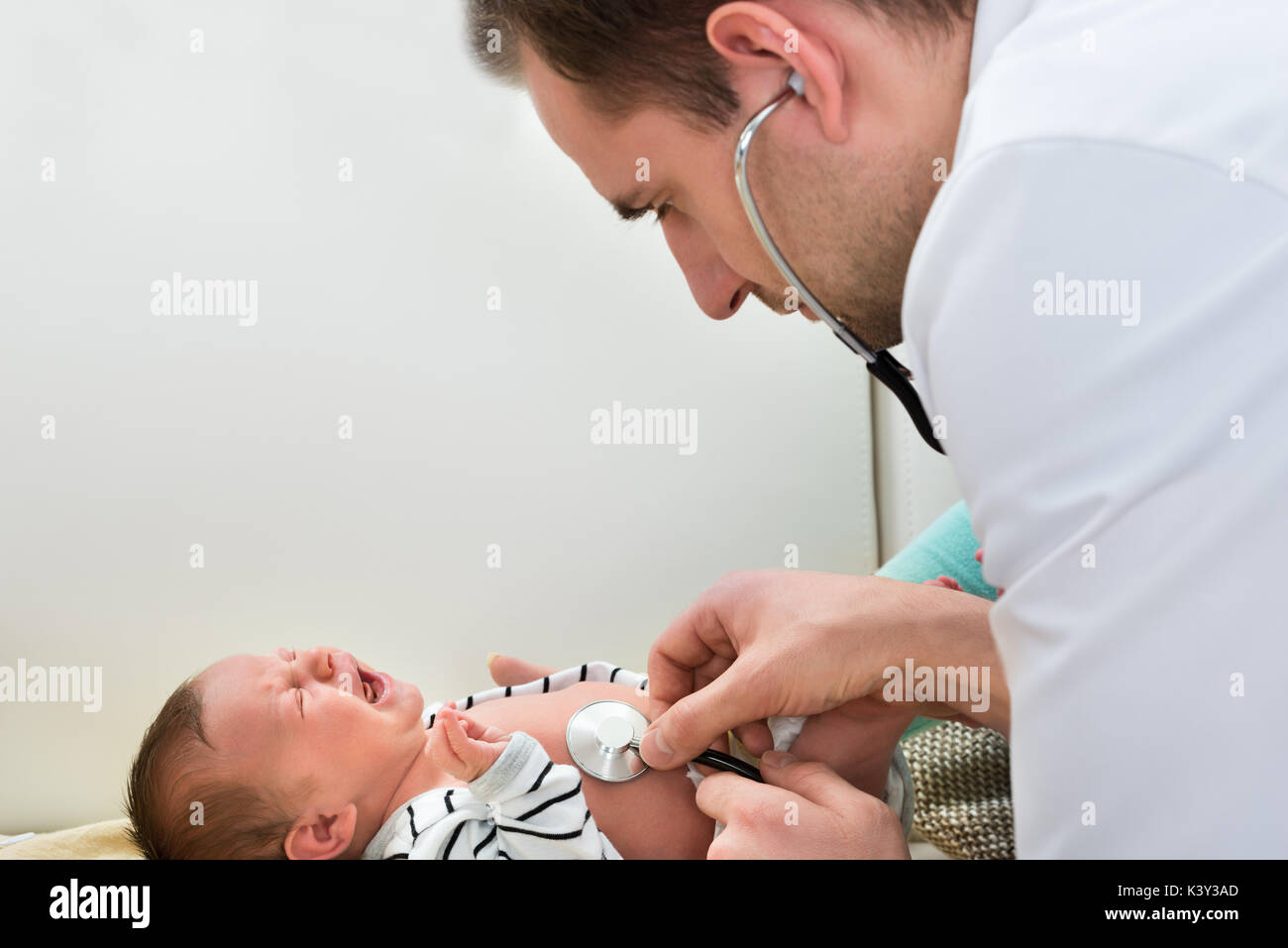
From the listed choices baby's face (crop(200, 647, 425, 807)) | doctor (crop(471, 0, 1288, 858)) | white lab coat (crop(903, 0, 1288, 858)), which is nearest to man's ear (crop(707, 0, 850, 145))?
doctor (crop(471, 0, 1288, 858))

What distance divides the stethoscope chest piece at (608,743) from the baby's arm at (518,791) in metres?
0.05

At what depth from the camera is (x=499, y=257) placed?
4.95 ft

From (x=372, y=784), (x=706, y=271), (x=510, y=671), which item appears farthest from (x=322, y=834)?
(x=706, y=271)

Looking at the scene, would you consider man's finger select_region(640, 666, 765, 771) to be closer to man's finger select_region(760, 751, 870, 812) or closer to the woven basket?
man's finger select_region(760, 751, 870, 812)

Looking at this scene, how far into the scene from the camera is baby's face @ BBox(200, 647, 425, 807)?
1.03 meters

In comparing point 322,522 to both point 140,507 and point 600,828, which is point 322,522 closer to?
point 140,507

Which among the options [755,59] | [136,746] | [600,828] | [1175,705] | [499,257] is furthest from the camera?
[499,257]

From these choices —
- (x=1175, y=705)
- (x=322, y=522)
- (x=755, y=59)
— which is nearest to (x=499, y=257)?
(x=322, y=522)

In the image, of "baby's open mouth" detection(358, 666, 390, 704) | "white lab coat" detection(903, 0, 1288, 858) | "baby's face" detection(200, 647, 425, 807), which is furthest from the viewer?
"baby's open mouth" detection(358, 666, 390, 704)

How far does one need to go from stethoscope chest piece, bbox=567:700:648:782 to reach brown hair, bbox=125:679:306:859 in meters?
0.30

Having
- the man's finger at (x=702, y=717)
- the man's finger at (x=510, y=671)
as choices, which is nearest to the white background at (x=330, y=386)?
the man's finger at (x=510, y=671)

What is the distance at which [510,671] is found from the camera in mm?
1239

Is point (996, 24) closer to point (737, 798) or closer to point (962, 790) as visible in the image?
point (737, 798)

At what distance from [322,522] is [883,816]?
916 mm
